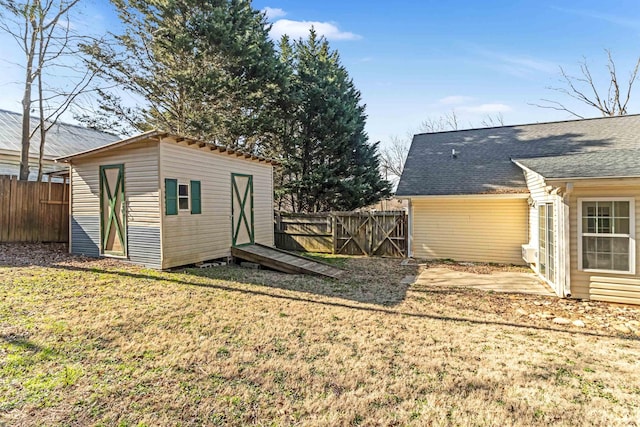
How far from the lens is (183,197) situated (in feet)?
25.9

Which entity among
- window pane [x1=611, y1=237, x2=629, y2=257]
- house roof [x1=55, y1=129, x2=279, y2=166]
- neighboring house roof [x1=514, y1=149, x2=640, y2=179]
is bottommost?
window pane [x1=611, y1=237, x2=629, y2=257]

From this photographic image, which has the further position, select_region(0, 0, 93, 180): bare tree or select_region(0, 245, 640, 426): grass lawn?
select_region(0, 0, 93, 180): bare tree

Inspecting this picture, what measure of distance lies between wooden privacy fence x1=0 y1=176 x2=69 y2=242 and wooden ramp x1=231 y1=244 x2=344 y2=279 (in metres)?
5.57

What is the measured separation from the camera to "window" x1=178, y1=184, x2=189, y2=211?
7.81 meters

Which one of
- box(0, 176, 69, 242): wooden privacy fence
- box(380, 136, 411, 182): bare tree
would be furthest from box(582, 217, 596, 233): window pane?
box(380, 136, 411, 182): bare tree

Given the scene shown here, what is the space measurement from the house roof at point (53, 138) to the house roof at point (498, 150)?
14.4 m

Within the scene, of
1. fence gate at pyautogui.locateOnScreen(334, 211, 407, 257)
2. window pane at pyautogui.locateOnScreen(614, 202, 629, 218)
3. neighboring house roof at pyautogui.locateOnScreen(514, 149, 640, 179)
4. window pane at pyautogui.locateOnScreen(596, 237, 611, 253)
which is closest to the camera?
neighboring house roof at pyautogui.locateOnScreen(514, 149, 640, 179)

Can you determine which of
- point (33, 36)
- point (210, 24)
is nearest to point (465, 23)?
point (210, 24)

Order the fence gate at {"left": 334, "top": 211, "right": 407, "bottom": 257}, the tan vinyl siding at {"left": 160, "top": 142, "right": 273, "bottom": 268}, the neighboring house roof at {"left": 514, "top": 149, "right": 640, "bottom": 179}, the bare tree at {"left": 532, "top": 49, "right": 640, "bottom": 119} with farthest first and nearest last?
the bare tree at {"left": 532, "top": 49, "right": 640, "bottom": 119} → the fence gate at {"left": 334, "top": 211, "right": 407, "bottom": 257} → the tan vinyl siding at {"left": 160, "top": 142, "right": 273, "bottom": 268} → the neighboring house roof at {"left": 514, "top": 149, "right": 640, "bottom": 179}

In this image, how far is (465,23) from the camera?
35.6 feet

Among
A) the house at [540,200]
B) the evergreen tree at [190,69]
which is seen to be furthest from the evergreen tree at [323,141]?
the house at [540,200]

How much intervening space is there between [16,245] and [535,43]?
19.8m

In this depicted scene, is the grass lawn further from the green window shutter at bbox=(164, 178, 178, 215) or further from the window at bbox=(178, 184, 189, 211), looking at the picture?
the window at bbox=(178, 184, 189, 211)

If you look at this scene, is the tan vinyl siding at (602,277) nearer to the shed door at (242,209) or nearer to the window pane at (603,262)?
the window pane at (603,262)
